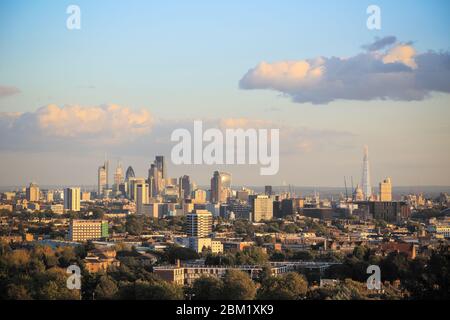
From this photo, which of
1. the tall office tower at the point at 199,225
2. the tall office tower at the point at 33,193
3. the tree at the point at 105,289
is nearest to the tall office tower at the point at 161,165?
the tall office tower at the point at 33,193

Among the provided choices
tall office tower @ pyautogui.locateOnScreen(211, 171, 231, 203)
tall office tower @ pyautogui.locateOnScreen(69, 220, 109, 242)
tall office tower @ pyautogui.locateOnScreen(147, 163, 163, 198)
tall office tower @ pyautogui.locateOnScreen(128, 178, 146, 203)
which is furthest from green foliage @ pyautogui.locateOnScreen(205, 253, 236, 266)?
tall office tower @ pyautogui.locateOnScreen(128, 178, 146, 203)

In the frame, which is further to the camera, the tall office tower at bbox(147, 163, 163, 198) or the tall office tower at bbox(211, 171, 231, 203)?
the tall office tower at bbox(147, 163, 163, 198)

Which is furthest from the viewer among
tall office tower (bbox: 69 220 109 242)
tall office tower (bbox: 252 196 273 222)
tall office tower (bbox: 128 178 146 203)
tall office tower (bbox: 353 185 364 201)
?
tall office tower (bbox: 128 178 146 203)

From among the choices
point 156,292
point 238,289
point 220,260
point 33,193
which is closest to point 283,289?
point 238,289

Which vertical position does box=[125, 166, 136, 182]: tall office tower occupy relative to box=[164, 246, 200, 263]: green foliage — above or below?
above

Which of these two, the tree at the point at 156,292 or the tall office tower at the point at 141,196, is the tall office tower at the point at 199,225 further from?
the tree at the point at 156,292

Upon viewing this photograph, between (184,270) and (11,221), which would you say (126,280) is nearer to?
(184,270)

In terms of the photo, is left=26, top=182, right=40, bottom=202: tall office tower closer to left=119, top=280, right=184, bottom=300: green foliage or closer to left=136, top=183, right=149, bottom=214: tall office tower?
left=136, top=183, right=149, bottom=214: tall office tower
